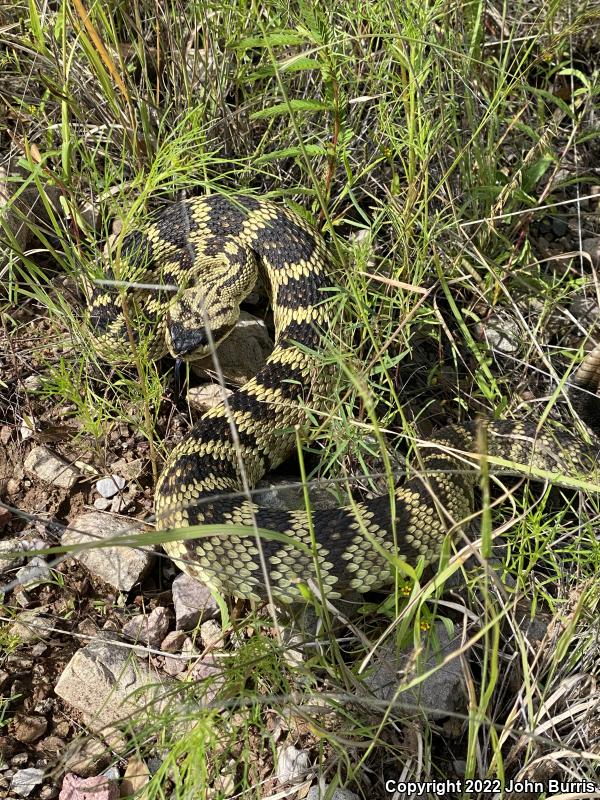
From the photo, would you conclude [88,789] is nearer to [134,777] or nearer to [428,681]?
[134,777]

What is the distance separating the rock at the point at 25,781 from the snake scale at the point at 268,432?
89 centimetres

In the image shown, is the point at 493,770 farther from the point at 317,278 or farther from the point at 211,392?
the point at 317,278

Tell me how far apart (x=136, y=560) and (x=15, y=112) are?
2.35 meters

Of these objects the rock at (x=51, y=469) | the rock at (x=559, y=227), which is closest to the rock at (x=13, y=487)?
the rock at (x=51, y=469)

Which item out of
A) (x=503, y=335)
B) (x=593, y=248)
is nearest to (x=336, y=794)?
(x=503, y=335)

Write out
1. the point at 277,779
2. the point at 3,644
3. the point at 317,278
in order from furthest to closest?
the point at 317,278, the point at 3,644, the point at 277,779

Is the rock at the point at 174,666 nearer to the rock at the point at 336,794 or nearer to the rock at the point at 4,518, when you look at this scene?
the rock at the point at 336,794

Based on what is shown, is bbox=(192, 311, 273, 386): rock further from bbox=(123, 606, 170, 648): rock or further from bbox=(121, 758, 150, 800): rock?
bbox=(121, 758, 150, 800): rock

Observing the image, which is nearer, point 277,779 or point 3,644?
point 277,779

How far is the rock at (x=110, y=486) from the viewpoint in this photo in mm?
3451

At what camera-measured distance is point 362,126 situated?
4074 millimetres

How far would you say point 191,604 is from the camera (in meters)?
3.08

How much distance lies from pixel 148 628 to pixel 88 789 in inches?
24.6

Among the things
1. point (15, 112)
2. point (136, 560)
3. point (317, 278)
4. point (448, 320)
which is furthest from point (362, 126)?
point (136, 560)
